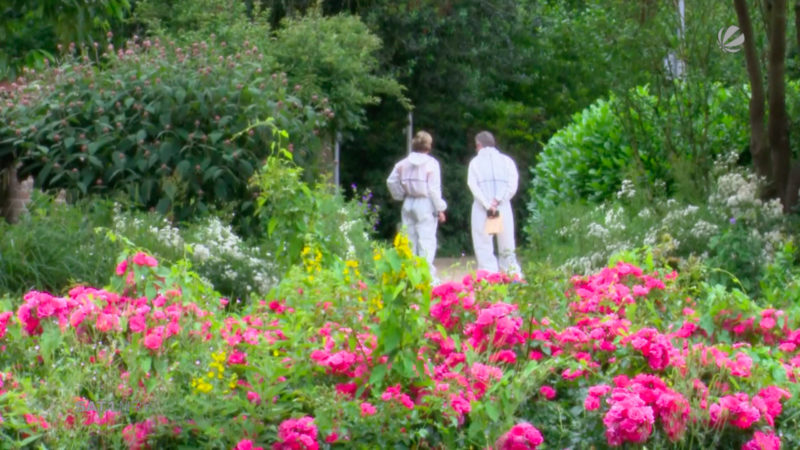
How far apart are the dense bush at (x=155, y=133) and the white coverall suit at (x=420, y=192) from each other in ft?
6.95

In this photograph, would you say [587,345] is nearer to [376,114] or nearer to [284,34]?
[284,34]

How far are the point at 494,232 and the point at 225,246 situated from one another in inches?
183

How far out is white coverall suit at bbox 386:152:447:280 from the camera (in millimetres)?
13734

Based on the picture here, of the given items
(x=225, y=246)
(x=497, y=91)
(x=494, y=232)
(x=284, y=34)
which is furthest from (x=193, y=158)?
(x=497, y=91)

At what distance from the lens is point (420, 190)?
13766 mm

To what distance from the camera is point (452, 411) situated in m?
4.37

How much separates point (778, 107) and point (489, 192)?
4050mm

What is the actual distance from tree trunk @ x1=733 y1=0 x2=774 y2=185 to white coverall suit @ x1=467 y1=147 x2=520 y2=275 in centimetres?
358

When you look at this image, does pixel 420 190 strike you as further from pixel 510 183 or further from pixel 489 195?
pixel 510 183

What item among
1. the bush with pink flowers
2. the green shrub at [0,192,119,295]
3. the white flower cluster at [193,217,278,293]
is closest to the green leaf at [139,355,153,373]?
the bush with pink flowers

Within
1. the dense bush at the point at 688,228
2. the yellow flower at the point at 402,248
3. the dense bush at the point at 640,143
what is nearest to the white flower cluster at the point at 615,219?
the dense bush at the point at 688,228

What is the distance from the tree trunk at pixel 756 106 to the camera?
1007 cm

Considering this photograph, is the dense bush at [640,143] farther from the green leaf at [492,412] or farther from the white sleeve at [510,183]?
the green leaf at [492,412]

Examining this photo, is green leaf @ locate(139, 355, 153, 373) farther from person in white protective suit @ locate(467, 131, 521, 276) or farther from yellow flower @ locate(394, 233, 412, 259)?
person in white protective suit @ locate(467, 131, 521, 276)
